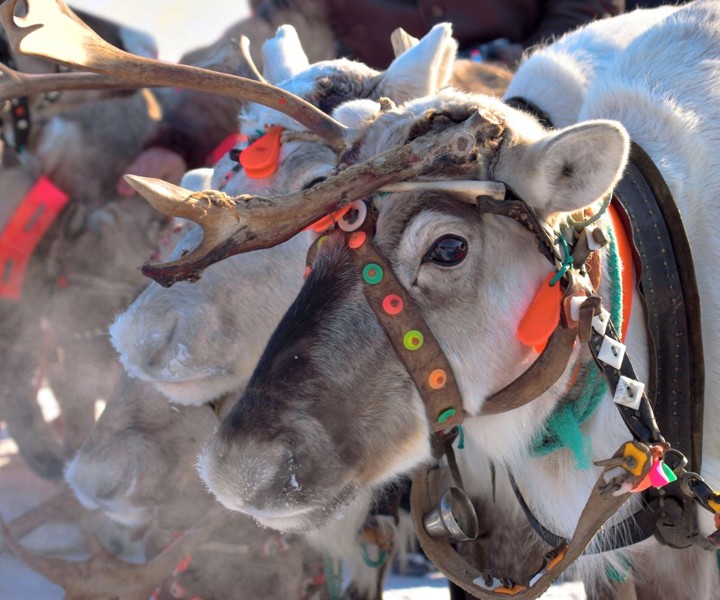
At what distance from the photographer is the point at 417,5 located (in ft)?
13.8

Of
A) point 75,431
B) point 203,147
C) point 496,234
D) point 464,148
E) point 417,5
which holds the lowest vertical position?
point 75,431

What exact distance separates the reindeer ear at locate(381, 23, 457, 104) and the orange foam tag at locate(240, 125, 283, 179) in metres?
0.37

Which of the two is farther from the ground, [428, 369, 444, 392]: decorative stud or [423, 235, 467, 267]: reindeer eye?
[423, 235, 467, 267]: reindeer eye

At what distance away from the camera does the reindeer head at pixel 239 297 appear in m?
2.35

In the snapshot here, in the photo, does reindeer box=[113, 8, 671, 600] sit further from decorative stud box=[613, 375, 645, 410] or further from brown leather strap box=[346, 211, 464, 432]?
decorative stud box=[613, 375, 645, 410]

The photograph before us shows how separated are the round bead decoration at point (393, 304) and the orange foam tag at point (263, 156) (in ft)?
3.00

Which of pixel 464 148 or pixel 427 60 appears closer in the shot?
pixel 464 148

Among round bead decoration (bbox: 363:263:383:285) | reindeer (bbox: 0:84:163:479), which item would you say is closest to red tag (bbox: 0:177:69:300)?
reindeer (bbox: 0:84:163:479)

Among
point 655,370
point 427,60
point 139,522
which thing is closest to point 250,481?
point 655,370

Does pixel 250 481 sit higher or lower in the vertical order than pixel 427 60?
lower

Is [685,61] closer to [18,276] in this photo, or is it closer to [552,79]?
[552,79]

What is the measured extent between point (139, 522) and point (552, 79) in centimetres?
190

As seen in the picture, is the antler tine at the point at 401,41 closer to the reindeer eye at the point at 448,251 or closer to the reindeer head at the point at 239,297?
the reindeer head at the point at 239,297

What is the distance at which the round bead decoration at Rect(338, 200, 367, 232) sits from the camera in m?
1.73
